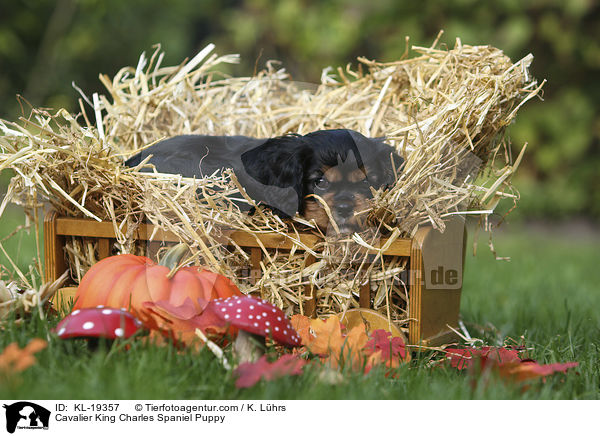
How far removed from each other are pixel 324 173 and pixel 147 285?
1.05 metres

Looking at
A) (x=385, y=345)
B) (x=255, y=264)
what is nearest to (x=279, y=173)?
(x=255, y=264)

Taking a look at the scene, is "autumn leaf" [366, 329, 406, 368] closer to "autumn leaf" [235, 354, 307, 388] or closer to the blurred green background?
"autumn leaf" [235, 354, 307, 388]

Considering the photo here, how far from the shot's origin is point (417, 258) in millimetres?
2785

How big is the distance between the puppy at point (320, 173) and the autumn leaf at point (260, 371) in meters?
0.94

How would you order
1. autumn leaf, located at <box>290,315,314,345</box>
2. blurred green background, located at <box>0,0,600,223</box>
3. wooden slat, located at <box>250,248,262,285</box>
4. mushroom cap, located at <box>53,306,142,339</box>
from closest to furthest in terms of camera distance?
mushroom cap, located at <box>53,306,142,339</box>, autumn leaf, located at <box>290,315,314,345</box>, wooden slat, located at <box>250,248,262,285</box>, blurred green background, located at <box>0,0,600,223</box>

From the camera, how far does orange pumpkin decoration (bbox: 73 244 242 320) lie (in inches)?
102

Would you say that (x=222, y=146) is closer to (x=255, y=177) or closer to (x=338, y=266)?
(x=255, y=177)

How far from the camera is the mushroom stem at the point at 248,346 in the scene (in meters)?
2.28

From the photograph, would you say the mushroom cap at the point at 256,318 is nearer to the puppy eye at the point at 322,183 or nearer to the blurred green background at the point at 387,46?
the puppy eye at the point at 322,183

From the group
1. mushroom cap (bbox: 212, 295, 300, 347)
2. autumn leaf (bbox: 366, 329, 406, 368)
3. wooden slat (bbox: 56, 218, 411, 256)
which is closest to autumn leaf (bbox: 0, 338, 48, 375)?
mushroom cap (bbox: 212, 295, 300, 347)

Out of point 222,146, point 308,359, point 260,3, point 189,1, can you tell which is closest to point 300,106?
point 222,146
